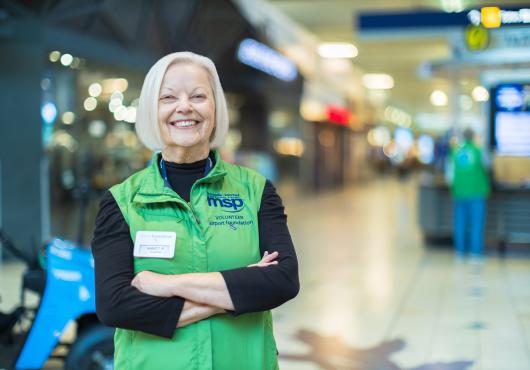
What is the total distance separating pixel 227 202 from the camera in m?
1.85

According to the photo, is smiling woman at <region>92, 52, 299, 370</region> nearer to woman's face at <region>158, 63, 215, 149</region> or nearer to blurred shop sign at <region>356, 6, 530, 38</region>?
woman's face at <region>158, 63, 215, 149</region>

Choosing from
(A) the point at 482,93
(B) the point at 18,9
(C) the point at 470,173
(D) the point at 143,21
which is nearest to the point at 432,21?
(C) the point at 470,173

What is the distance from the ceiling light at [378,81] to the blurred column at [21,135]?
78.9 ft

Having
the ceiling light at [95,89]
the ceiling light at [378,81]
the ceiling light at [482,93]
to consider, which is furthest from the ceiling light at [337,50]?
the ceiling light at [95,89]

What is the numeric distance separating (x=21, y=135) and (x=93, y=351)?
586 centimetres

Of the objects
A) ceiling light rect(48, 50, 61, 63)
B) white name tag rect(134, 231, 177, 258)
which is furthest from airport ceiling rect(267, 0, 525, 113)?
white name tag rect(134, 231, 177, 258)

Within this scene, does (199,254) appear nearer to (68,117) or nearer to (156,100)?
(156,100)

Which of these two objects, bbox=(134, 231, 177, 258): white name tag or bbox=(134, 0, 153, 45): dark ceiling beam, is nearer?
bbox=(134, 231, 177, 258): white name tag

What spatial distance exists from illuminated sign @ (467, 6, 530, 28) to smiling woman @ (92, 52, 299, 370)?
6179mm

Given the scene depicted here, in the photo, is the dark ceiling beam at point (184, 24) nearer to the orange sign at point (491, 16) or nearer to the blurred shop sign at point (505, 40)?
the blurred shop sign at point (505, 40)

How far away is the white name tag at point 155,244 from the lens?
1756mm

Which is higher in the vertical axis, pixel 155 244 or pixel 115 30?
pixel 115 30

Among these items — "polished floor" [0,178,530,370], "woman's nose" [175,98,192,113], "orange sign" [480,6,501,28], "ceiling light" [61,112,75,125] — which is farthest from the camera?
"ceiling light" [61,112,75,125]

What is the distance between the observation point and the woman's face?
6.02ft
